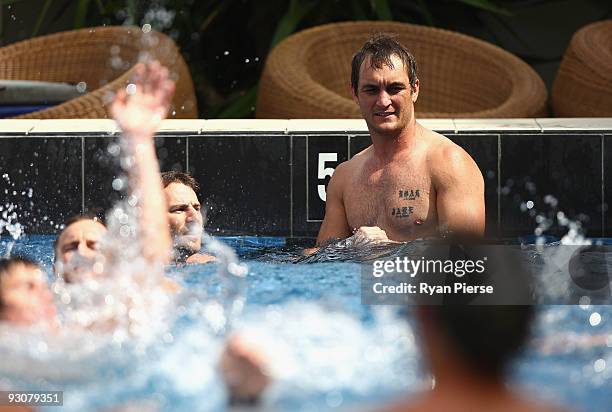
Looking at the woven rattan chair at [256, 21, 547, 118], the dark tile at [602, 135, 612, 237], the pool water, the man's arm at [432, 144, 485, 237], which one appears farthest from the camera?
the woven rattan chair at [256, 21, 547, 118]

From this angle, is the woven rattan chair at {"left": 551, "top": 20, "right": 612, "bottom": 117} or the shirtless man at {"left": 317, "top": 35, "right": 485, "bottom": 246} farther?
the woven rattan chair at {"left": 551, "top": 20, "right": 612, "bottom": 117}

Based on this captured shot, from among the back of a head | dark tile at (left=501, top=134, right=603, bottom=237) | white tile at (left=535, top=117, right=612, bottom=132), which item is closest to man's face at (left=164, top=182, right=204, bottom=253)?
dark tile at (left=501, top=134, right=603, bottom=237)

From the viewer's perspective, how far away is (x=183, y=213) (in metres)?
3.93

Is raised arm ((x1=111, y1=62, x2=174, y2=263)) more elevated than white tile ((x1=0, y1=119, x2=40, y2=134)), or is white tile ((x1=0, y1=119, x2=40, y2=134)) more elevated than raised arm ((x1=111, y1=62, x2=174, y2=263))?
white tile ((x1=0, y1=119, x2=40, y2=134))

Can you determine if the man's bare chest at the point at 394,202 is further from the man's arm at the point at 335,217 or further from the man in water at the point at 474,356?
the man in water at the point at 474,356

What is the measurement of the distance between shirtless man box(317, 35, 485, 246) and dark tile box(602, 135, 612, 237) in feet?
3.21

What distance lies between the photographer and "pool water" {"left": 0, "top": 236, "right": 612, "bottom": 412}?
2.38m

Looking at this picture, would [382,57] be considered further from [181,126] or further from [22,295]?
[22,295]

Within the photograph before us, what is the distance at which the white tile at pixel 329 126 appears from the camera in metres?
4.80

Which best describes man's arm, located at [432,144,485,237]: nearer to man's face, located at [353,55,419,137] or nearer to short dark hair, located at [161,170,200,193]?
man's face, located at [353,55,419,137]

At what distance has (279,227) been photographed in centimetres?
484

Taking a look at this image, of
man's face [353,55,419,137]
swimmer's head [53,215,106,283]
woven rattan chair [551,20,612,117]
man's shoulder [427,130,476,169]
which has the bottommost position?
swimmer's head [53,215,106,283]

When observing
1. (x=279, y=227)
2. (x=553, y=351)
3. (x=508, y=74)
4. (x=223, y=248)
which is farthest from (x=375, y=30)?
(x=553, y=351)

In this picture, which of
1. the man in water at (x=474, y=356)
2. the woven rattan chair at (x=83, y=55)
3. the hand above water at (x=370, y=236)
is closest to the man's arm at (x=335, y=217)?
the hand above water at (x=370, y=236)
